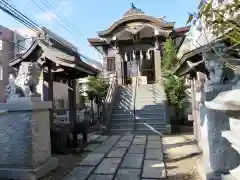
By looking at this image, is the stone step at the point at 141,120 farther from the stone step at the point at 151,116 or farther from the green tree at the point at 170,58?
the green tree at the point at 170,58

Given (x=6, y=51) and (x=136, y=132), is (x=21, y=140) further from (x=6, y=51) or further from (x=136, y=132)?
(x=6, y=51)

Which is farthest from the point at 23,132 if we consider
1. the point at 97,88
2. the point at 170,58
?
the point at 170,58

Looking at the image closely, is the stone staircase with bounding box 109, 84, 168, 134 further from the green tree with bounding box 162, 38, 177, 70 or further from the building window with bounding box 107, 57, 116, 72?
the building window with bounding box 107, 57, 116, 72

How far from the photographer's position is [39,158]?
4.19 metres

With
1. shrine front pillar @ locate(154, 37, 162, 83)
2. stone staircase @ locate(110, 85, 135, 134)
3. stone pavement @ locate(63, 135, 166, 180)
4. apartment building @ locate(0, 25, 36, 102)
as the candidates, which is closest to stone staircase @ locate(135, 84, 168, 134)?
stone staircase @ locate(110, 85, 135, 134)

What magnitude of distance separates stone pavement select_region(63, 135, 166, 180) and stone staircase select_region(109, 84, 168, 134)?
87.9 inches

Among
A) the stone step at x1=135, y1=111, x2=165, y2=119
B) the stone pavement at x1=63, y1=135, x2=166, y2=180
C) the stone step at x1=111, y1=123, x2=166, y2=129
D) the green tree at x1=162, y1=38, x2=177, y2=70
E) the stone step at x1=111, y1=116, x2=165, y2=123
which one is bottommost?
the stone pavement at x1=63, y1=135, x2=166, y2=180

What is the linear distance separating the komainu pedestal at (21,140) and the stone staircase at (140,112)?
5412 mm

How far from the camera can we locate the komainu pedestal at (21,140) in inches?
158

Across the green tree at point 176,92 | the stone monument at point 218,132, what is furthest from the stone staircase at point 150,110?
the stone monument at point 218,132

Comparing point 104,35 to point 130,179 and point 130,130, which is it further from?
point 130,179

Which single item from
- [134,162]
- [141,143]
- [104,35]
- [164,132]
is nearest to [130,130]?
[164,132]

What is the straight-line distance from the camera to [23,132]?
4.05m

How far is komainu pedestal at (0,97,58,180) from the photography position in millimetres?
4008
